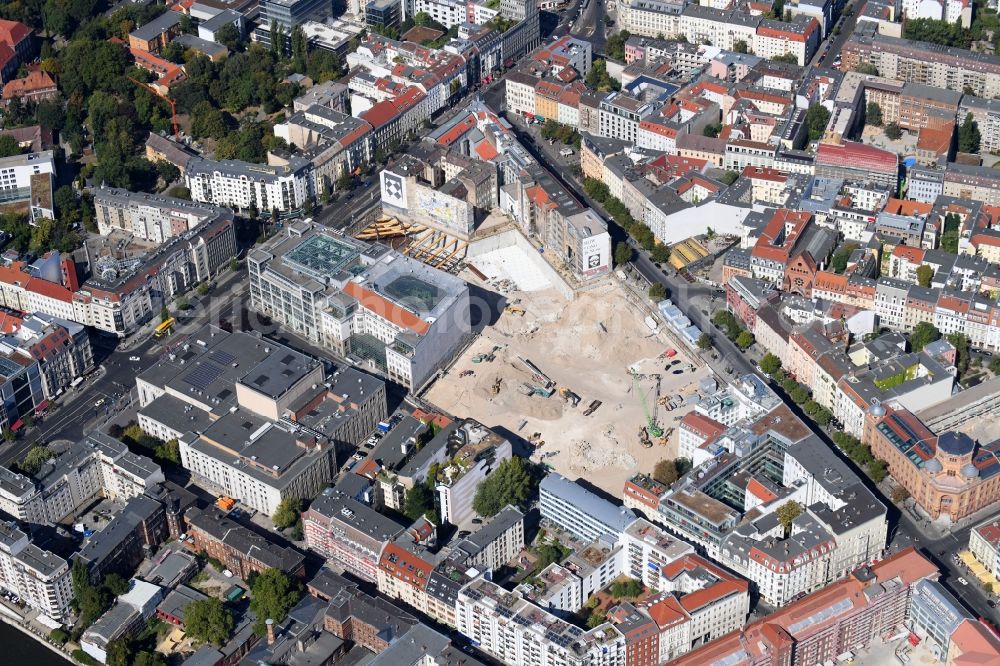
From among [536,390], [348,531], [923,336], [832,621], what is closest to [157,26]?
[536,390]

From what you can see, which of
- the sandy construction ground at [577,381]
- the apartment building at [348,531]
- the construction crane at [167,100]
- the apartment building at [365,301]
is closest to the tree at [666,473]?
the sandy construction ground at [577,381]

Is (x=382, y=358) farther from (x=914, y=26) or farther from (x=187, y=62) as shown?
(x=914, y=26)

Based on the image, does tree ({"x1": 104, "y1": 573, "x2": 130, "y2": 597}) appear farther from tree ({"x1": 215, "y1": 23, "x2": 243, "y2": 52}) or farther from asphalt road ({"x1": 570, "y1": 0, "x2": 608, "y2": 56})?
asphalt road ({"x1": 570, "y1": 0, "x2": 608, "y2": 56})

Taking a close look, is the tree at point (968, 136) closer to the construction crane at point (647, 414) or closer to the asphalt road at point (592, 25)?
the asphalt road at point (592, 25)

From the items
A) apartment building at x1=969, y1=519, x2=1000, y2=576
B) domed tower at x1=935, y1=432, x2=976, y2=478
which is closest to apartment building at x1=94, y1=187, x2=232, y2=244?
domed tower at x1=935, y1=432, x2=976, y2=478

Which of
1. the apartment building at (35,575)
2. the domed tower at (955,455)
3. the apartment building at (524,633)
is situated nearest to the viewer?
the apartment building at (524,633)

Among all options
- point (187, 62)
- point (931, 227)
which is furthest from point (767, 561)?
point (187, 62)
